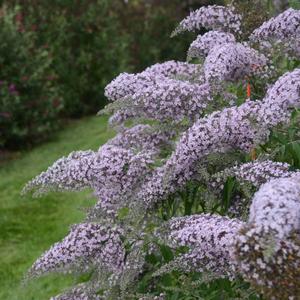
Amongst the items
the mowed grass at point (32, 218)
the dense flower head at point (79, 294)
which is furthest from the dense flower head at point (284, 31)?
the dense flower head at point (79, 294)

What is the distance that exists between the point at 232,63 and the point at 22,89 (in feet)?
24.0

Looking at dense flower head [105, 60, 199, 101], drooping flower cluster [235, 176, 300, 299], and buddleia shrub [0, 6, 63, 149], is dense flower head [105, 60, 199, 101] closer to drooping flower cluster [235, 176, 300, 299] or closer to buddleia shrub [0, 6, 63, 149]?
drooping flower cluster [235, 176, 300, 299]

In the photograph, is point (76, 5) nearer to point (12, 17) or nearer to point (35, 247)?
point (12, 17)

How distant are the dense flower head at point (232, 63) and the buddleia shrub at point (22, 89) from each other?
6.50 meters

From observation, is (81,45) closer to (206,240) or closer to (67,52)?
(67,52)

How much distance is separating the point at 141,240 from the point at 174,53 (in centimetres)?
1217

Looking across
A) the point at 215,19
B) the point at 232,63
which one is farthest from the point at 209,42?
the point at 232,63

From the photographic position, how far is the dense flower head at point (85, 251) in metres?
2.99

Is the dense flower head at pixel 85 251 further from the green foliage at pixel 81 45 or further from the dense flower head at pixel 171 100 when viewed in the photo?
the green foliage at pixel 81 45

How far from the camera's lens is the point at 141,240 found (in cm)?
316

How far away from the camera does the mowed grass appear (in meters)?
5.45

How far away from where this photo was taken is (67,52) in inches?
474

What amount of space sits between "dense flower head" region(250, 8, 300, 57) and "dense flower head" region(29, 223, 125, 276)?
1262 millimetres

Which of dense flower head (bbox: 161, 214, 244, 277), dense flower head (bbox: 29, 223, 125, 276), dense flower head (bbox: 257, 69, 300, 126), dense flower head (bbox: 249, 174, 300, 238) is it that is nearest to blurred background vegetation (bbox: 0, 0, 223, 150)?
dense flower head (bbox: 29, 223, 125, 276)
